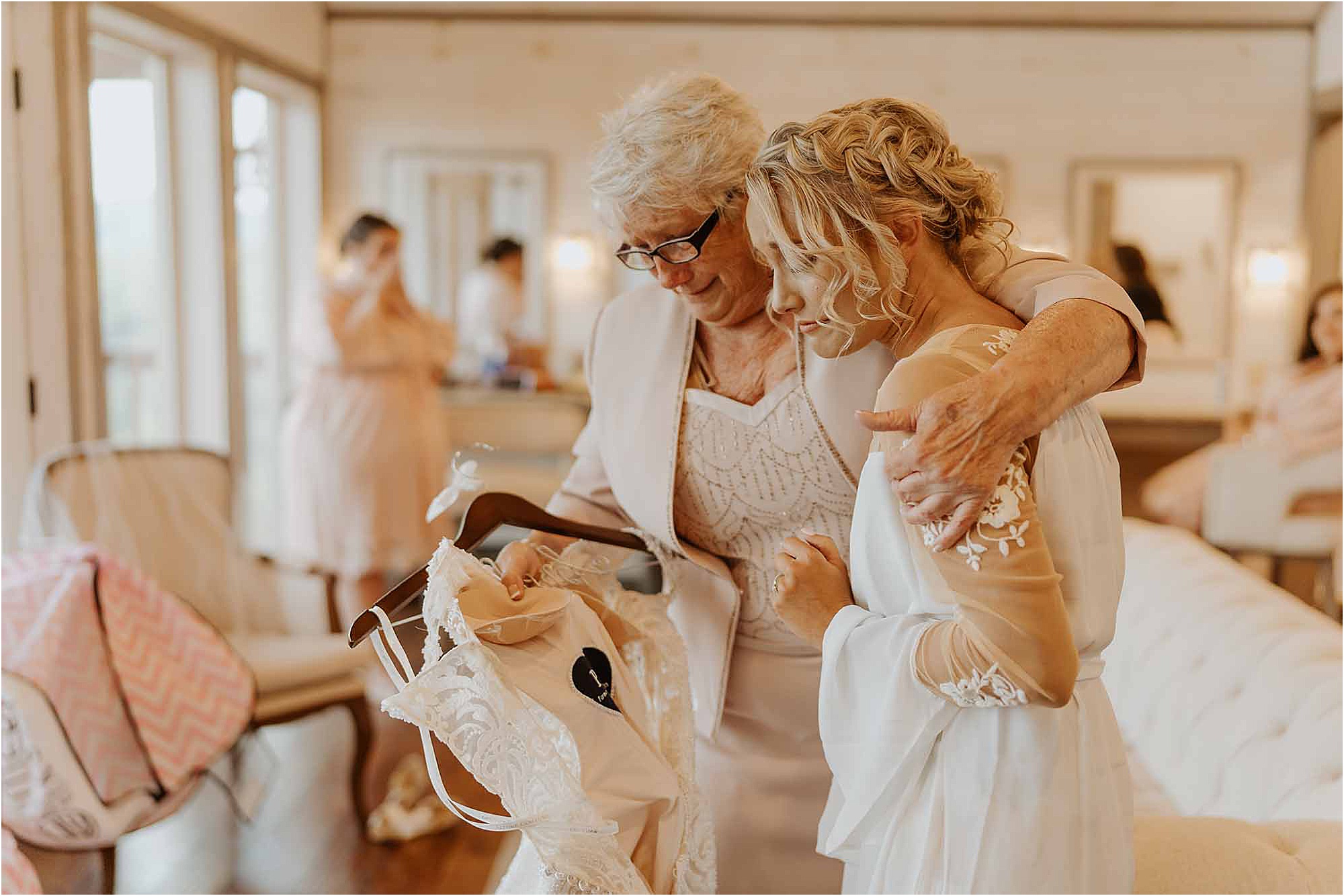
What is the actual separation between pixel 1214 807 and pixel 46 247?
353 centimetres

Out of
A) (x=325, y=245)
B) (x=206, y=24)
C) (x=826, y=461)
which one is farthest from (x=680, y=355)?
(x=325, y=245)

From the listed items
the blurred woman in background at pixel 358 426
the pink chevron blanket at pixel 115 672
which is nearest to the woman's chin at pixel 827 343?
the pink chevron blanket at pixel 115 672

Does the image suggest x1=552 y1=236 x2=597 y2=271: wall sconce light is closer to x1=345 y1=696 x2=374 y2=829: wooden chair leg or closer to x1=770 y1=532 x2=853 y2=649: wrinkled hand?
x1=345 y1=696 x2=374 y2=829: wooden chair leg

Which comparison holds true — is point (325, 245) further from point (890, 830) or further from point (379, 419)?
point (890, 830)

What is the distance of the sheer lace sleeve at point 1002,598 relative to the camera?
0.88m

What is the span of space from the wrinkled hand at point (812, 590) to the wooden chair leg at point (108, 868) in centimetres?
182

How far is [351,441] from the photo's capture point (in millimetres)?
4344

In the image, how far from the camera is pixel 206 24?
4.58 metres

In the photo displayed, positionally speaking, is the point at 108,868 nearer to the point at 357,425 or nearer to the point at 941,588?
the point at 941,588

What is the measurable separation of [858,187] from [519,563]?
2.15ft

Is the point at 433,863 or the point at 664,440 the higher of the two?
the point at 664,440

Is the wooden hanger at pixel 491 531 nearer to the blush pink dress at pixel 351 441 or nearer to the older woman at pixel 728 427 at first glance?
the older woman at pixel 728 427

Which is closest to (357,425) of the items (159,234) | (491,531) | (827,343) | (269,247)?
→ (159,234)

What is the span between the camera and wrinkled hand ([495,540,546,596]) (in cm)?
131
